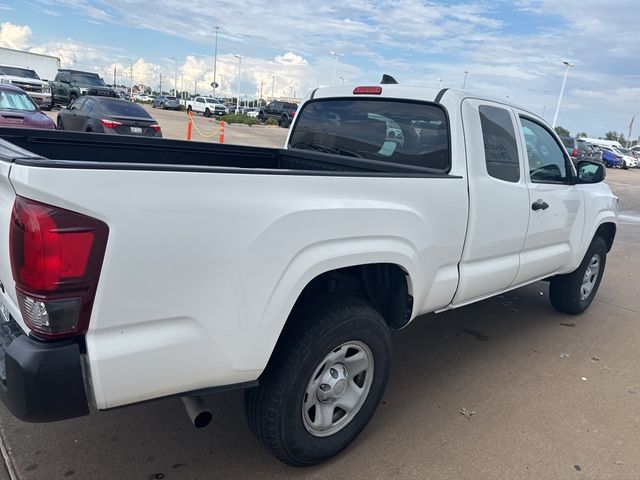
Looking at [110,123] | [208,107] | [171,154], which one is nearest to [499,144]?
[171,154]

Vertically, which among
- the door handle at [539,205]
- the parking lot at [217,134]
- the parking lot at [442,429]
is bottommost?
the parking lot at [217,134]

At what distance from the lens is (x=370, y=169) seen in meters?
3.56

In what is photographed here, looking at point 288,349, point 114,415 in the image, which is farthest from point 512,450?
point 114,415

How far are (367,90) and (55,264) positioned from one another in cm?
278

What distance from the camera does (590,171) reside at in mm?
4566

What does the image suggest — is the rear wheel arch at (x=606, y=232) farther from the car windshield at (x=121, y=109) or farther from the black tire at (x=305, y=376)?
the car windshield at (x=121, y=109)

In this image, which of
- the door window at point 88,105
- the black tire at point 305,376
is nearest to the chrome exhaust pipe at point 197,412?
the black tire at point 305,376

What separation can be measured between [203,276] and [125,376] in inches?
17.7

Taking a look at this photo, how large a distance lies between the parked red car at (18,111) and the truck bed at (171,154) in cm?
890

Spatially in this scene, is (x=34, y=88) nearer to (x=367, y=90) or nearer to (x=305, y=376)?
(x=367, y=90)

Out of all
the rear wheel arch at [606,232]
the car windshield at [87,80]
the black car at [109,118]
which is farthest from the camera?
the car windshield at [87,80]

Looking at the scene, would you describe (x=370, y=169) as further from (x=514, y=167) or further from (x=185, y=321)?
(x=185, y=321)

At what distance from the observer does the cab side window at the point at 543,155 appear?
13.1ft

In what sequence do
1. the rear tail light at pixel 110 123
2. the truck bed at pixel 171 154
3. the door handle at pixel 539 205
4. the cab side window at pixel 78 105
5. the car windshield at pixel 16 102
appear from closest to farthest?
1. the truck bed at pixel 171 154
2. the door handle at pixel 539 205
3. the car windshield at pixel 16 102
4. the rear tail light at pixel 110 123
5. the cab side window at pixel 78 105
